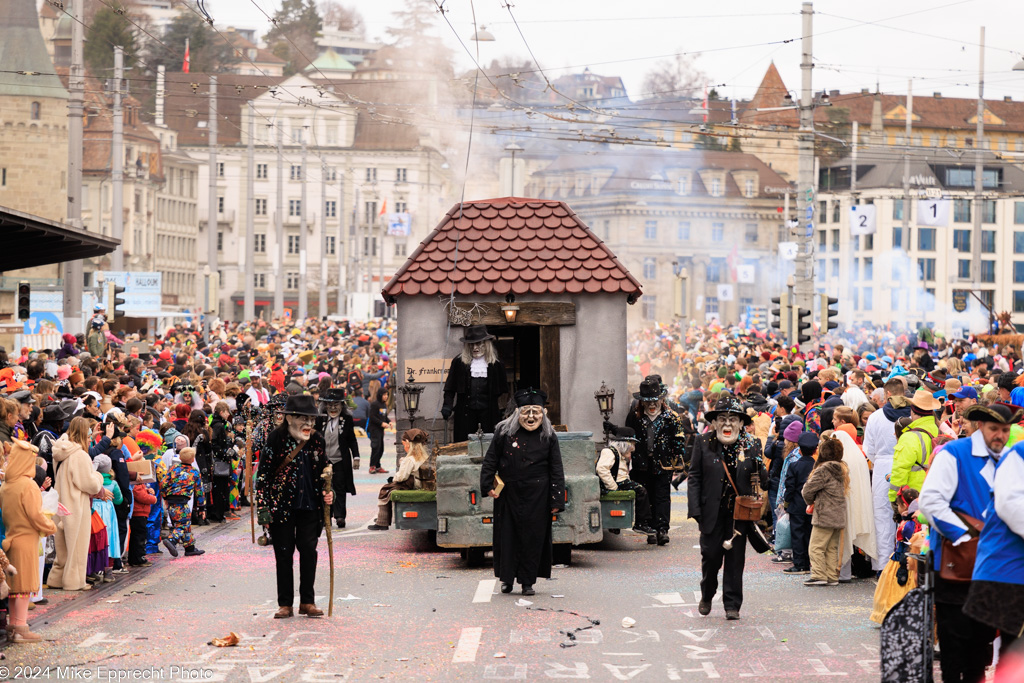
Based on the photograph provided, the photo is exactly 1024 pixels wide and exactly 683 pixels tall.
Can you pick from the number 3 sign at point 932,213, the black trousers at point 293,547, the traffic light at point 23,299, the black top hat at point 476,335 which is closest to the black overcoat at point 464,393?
the black top hat at point 476,335

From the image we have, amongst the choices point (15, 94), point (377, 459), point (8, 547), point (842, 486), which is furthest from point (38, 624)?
point (15, 94)

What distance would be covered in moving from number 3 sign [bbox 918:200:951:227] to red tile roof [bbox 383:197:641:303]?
27.3 meters

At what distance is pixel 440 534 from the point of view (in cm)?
1342

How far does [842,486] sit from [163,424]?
281 inches

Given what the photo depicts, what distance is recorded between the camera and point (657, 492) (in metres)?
15.3

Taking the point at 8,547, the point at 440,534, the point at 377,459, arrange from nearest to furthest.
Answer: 1. the point at 8,547
2. the point at 440,534
3. the point at 377,459

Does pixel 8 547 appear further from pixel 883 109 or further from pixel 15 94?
pixel 883 109

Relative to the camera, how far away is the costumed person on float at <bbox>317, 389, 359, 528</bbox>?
53.9ft

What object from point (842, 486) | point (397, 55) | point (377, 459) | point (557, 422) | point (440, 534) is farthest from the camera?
point (397, 55)

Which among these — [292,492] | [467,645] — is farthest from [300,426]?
[467,645]

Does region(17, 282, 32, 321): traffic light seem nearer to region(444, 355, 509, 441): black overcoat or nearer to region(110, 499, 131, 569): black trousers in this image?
region(444, 355, 509, 441): black overcoat

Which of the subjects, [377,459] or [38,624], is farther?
[377,459]

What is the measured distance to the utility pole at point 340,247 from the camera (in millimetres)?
80375

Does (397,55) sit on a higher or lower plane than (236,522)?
higher
